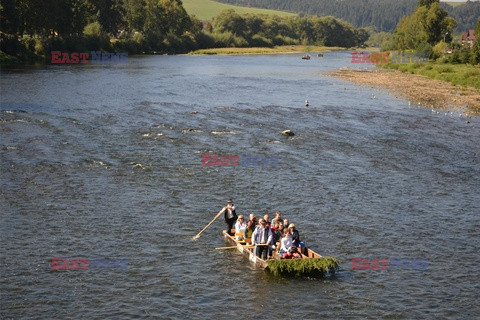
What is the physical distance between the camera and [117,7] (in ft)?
593

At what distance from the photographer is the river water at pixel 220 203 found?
25125 millimetres

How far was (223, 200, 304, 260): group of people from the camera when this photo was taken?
2817 cm

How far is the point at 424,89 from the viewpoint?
96375 mm

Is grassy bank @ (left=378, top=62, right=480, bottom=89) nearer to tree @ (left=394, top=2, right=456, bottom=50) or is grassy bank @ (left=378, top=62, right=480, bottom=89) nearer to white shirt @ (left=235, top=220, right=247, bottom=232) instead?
tree @ (left=394, top=2, right=456, bottom=50)

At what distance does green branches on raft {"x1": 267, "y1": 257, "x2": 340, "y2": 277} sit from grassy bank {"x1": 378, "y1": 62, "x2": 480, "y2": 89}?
77976mm

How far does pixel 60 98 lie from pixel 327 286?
176 feet

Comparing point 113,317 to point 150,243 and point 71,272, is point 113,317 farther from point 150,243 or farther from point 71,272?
point 150,243

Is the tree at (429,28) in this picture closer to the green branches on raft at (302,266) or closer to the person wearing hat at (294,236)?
the person wearing hat at (294,236)

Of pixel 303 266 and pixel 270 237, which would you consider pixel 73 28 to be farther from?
pixel 303 266

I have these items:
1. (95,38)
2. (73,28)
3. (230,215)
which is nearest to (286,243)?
(230,215)

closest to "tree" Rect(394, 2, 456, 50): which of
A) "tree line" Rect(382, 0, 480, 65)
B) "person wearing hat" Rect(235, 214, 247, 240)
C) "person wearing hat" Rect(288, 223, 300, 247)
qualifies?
"tree line" Rect(382, 0, 480, 65)

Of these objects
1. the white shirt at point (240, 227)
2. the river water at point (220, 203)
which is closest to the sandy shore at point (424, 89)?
the river water at point (220, 203)

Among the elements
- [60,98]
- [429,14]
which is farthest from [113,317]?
[429,14]

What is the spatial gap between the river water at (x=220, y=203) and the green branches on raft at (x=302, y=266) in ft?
1.76
